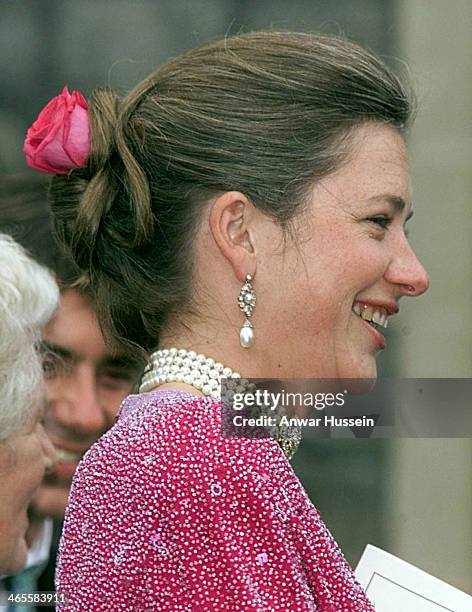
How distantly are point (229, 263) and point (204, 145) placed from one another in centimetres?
12

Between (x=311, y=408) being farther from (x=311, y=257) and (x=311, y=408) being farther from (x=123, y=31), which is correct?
(x=123, y=31)

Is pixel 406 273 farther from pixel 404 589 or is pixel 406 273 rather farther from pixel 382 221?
pixel 404 589

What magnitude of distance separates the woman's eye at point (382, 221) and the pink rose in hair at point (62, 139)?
1.03ft

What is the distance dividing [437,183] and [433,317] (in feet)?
0.91

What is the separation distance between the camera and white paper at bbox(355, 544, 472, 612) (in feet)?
3.83

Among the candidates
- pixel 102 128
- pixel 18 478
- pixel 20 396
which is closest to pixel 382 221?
pixel 102 128

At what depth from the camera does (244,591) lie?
0.98 metres

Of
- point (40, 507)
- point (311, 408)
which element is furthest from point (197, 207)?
point (40, 507)

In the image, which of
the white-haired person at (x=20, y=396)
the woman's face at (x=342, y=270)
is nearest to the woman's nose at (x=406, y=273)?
the woman's face at (x=342, y=270)

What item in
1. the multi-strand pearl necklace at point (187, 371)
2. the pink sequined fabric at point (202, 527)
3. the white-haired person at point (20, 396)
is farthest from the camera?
the white-haired person at point (20, 396)

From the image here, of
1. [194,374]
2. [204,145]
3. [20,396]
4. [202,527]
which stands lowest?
[202,527]

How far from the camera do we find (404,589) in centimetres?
121

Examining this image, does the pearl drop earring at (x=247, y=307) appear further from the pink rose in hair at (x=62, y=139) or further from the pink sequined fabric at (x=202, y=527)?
the pink rose in hair at (x=62, y=139)

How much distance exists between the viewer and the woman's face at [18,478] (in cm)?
153
